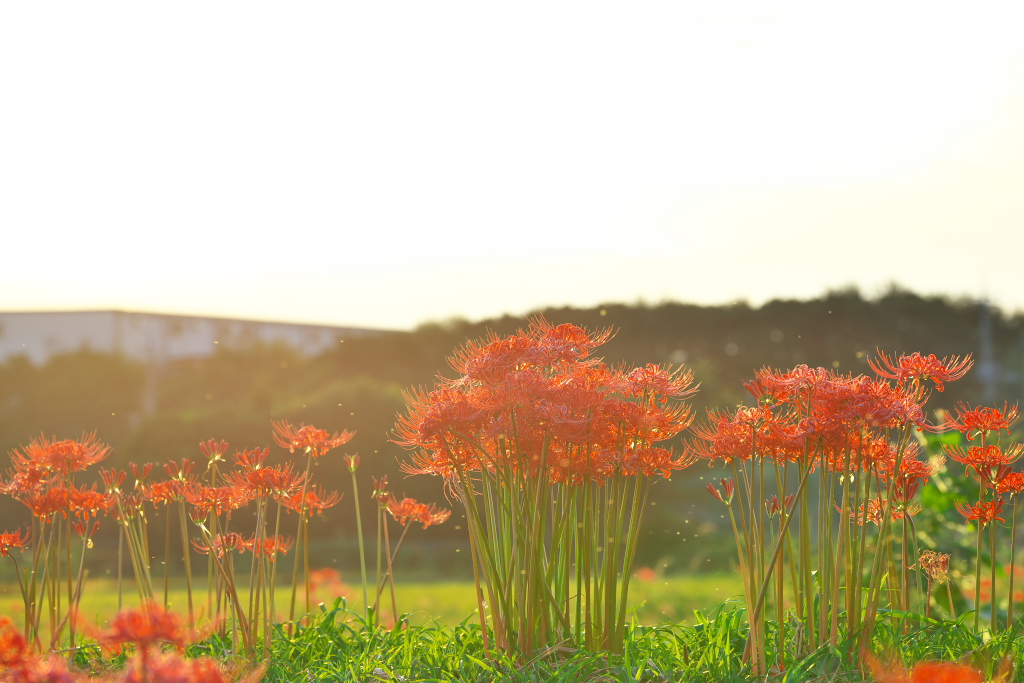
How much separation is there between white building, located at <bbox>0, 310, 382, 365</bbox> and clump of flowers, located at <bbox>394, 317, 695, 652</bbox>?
16.7ft

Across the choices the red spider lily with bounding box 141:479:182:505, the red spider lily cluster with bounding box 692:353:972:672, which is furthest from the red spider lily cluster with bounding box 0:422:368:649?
the red spider lily cluster with bounding box 692:353:972:672

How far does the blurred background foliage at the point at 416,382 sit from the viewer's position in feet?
23.2

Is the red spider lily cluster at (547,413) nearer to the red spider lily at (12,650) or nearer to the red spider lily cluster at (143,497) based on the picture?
the red spider lily cluster at (143,497)

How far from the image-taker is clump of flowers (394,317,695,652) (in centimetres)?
259

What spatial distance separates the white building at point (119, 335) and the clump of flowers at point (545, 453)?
5.09 meters

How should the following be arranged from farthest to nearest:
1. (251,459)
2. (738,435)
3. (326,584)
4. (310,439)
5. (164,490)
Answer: (326,584) < (310,439) < (164,490) < (251,459) < (738,435)

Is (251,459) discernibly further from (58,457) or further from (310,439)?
(58,457)

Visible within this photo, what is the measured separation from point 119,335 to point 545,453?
6.34 m

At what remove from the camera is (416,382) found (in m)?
7.69

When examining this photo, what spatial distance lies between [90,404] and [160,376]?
0.63 meters

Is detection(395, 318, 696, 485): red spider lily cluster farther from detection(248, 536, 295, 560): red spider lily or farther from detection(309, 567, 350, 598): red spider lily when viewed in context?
detection(309, 567, 350, 598): red spider lily

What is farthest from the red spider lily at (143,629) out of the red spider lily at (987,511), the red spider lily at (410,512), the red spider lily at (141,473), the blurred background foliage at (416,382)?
the blurred background foliage at (416,382)

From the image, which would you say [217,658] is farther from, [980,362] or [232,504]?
[980,362]

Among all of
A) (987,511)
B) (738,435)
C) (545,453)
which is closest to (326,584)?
(545,453)
